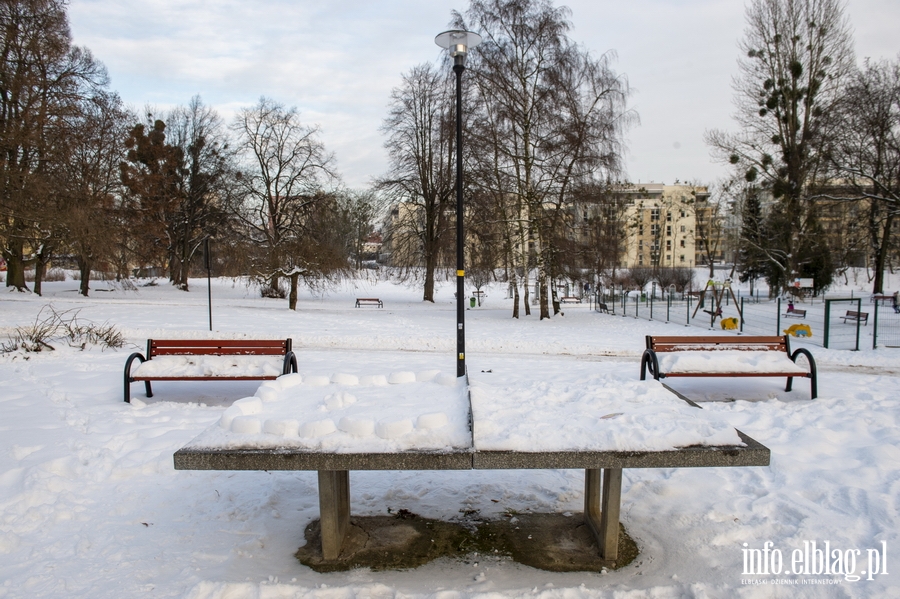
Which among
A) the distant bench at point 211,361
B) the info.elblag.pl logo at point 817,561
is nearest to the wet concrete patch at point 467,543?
the info.elblag.pl logo at point 817,561

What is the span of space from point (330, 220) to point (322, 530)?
27.8m

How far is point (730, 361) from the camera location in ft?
24.4

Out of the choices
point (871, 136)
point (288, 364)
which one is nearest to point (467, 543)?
point (288, 364)

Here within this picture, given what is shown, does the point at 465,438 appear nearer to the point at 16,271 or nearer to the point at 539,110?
the point at 539,110

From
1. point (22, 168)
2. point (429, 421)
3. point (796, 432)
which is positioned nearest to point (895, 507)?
point (796, 432)

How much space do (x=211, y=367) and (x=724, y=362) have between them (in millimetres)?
6671

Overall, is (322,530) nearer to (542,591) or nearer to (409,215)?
(542,591)

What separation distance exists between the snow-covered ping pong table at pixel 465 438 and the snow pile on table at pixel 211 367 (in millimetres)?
3180

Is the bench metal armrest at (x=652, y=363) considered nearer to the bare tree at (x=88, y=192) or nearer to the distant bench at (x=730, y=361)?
the distant bench at (x=730, y=361)

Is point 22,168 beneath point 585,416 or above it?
above

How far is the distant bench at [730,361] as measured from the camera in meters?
7.31

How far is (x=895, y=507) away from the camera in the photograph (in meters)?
3.96

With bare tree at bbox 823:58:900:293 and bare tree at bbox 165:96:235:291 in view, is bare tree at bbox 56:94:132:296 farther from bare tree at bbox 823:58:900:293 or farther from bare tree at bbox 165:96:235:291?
bare tree at bbox 823:58:900:293

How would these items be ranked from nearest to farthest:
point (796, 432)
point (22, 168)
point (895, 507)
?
1. point (895, 507)
2. point (796, 432)
3. point (22, 168)
